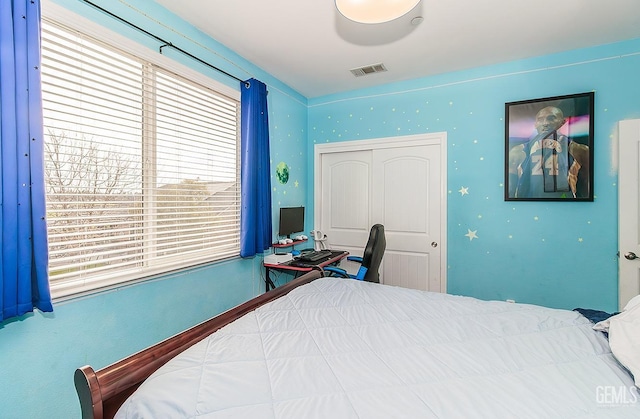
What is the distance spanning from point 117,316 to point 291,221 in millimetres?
Answer: 1853

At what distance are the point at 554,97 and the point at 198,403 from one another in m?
3.39

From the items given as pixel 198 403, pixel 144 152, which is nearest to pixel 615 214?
pixel 198 403

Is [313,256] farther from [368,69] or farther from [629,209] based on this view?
[629,209]

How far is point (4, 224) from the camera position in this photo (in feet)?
4.12

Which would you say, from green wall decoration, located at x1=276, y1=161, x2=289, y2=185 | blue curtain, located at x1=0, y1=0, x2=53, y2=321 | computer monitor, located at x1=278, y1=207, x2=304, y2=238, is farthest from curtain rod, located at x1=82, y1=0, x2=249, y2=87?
computer monitor, located at x1=278, y1=207, x2=304, y2=238

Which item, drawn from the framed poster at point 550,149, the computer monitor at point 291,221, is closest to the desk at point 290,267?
the computer monitor at point 291,221

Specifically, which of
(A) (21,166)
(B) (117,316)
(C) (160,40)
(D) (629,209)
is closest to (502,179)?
(D) (629,209)

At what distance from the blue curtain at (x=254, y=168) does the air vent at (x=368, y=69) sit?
946 millimetres

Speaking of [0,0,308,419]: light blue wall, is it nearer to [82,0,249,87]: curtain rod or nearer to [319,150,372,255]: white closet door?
[82,0,249,87]: curtain rod

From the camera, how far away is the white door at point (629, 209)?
2314 mm

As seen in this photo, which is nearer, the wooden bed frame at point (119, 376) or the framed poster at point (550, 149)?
the wooden bed frame at point (119, 376)

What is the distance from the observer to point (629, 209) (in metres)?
2.35

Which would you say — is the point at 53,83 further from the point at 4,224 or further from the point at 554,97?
the point at 554,97

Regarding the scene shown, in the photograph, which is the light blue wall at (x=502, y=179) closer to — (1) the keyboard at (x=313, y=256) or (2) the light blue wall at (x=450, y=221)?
(2) the light blue wall at (x=450, y=221)
